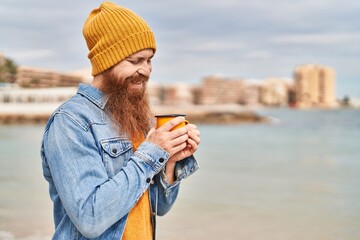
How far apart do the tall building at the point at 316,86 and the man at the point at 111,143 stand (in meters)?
163

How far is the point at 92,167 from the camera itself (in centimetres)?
133

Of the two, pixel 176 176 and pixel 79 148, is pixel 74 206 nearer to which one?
pixel 79 148

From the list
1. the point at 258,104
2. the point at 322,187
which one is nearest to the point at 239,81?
the point at 258,104

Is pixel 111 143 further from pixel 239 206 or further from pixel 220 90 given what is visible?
pixel 220 90

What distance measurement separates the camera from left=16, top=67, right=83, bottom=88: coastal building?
91812 millimetres

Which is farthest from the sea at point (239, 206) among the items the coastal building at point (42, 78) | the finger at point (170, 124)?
the coastal building at point (42, 78)

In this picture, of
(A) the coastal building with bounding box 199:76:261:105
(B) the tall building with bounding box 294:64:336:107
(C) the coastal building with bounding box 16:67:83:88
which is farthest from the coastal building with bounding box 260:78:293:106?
(C) the coastal building with bounding box 16:67:83:88

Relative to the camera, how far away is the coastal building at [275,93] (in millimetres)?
160375

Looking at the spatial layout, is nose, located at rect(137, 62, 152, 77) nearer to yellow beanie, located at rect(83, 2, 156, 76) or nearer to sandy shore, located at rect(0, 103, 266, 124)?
yellow beanie, located at rect(83, 2, 156, 76)

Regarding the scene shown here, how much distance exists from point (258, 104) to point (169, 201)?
154688mm

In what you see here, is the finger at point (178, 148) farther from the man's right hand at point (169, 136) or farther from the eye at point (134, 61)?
the eye at point (134, 61)

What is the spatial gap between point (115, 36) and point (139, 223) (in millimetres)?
480

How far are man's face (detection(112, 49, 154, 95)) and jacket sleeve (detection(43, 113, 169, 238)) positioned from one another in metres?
0.17

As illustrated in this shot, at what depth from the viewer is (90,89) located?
1466 mm
